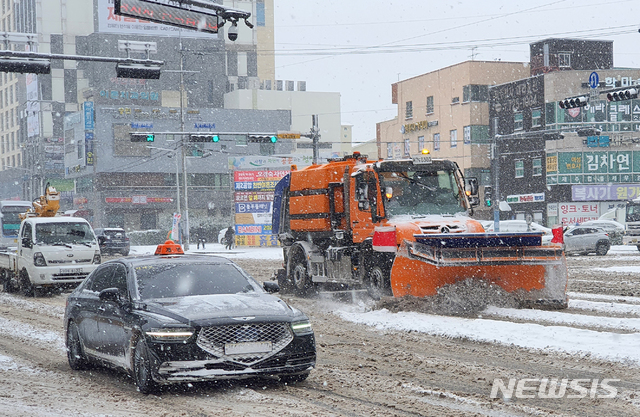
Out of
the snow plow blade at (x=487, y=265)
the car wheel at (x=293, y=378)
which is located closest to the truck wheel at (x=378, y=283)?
the snow plow blade at (x=487, y=265)

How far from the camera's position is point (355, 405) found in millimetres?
7480

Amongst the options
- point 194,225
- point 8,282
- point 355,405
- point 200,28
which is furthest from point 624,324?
point 194,225

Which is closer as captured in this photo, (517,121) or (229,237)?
(229,237)

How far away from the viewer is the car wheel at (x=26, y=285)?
71.3 feet

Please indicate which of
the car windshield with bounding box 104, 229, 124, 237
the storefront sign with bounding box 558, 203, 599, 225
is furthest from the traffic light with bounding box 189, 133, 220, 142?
the storefront sign with bounding box 558, 203, 599, 225

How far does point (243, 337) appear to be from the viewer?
8.08 metres

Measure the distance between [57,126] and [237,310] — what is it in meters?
97.8

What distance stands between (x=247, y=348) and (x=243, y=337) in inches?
4.3

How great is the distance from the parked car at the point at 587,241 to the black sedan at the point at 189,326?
2835cm

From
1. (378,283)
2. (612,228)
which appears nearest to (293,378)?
(378,283)

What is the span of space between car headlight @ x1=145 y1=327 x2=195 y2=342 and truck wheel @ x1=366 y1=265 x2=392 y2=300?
28.0 feet

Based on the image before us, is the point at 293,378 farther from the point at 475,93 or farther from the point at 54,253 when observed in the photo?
the point at 475,93

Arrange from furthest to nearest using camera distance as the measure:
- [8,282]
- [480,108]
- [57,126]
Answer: [57,126], [480,108], [8,282]

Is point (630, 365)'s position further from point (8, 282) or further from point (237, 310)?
point (8, 282)
